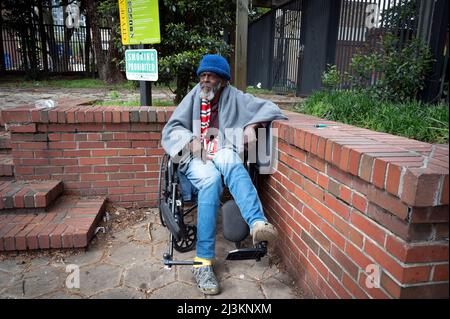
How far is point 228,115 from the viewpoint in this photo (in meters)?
2.43

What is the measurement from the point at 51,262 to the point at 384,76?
349 centimetres

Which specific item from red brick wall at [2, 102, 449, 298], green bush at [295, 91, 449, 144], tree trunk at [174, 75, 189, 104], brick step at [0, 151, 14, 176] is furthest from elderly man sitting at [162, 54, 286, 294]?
brick step at [0, 151, 14, 176]

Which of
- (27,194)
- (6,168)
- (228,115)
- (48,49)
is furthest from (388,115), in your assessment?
(48,49)

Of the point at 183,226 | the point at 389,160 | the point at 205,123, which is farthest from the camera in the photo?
the point at 205,123

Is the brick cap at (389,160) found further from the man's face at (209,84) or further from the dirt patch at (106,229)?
the dirt patch at (106,229)

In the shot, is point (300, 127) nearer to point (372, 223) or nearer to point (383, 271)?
point (372, 223)

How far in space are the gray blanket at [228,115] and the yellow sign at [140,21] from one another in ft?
3.29

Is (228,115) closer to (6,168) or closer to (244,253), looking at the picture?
(244,253)

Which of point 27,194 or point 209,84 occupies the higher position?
point 209,84

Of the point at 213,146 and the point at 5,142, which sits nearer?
the point at 213,146

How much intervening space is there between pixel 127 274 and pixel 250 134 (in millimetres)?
1234

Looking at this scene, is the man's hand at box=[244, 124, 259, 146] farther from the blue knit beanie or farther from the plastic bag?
the plastic bag

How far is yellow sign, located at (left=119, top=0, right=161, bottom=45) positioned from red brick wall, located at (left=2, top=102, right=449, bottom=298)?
2.45 ft

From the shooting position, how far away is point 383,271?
1.24 m
